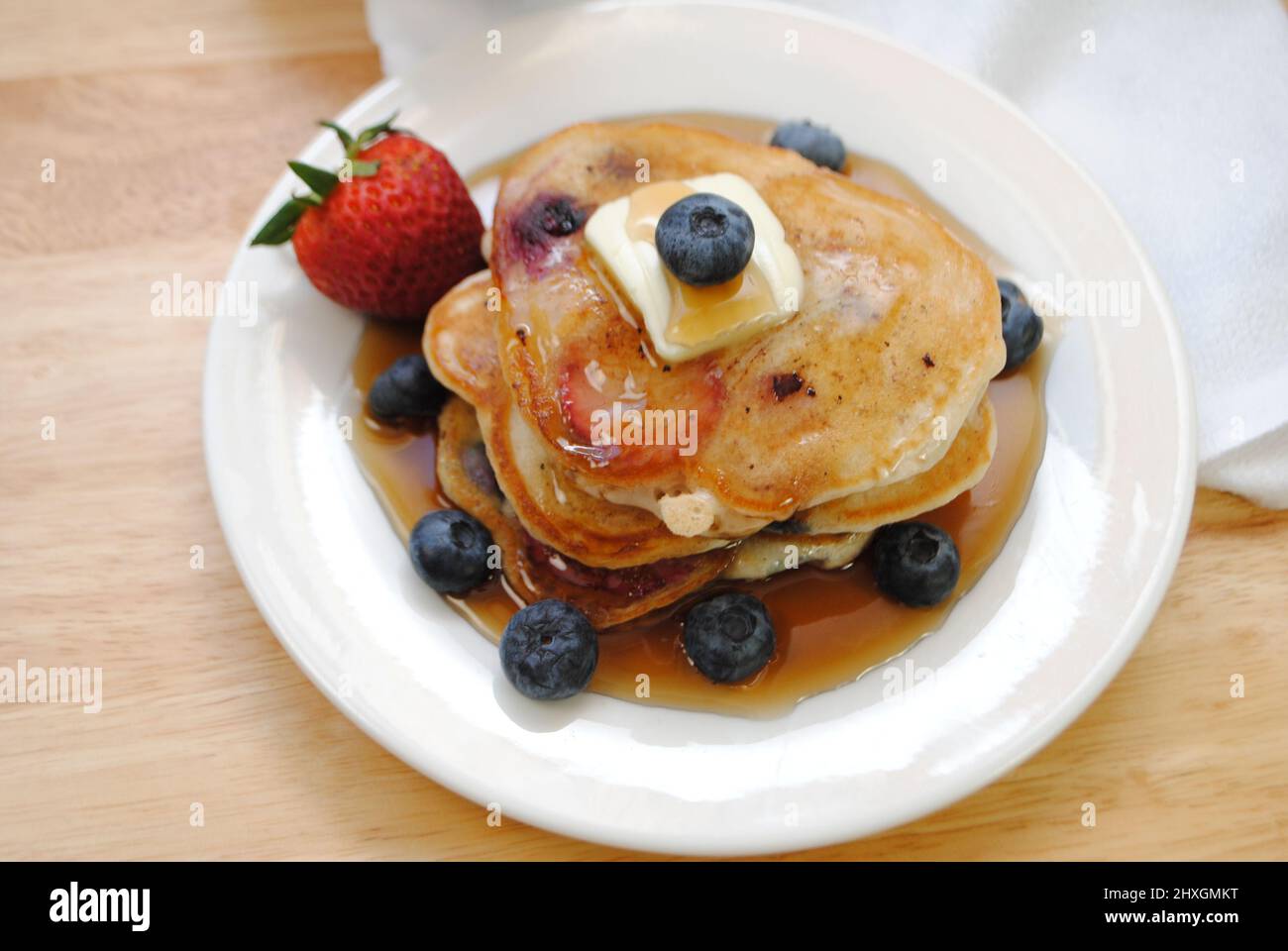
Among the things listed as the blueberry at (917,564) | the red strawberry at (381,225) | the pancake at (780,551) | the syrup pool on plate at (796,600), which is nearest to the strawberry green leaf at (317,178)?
the red strawberry at (381,225)

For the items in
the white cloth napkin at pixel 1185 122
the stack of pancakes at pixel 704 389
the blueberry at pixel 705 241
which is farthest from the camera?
the white cloth napkin at pixel 1185 122

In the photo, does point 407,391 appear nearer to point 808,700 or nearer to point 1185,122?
point 808,700

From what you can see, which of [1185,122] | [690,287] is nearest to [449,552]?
[690,287]

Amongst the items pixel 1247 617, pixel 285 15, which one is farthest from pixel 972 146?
pixel 285 15

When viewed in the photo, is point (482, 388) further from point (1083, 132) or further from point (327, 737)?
point (1083, 132)

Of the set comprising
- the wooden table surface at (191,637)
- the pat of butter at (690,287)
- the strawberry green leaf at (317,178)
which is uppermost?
the strawberry green leaf at (317,178)

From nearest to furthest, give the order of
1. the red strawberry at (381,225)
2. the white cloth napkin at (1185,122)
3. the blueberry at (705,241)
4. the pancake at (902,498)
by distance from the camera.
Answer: the blueberry at (705,241) < the pancake at (902,498) < the red strawberry at (381,225) < the white cloth napkin at (1185,122)

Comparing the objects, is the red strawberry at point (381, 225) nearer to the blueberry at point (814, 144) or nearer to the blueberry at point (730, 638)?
the blueberry at point (814, 144)
